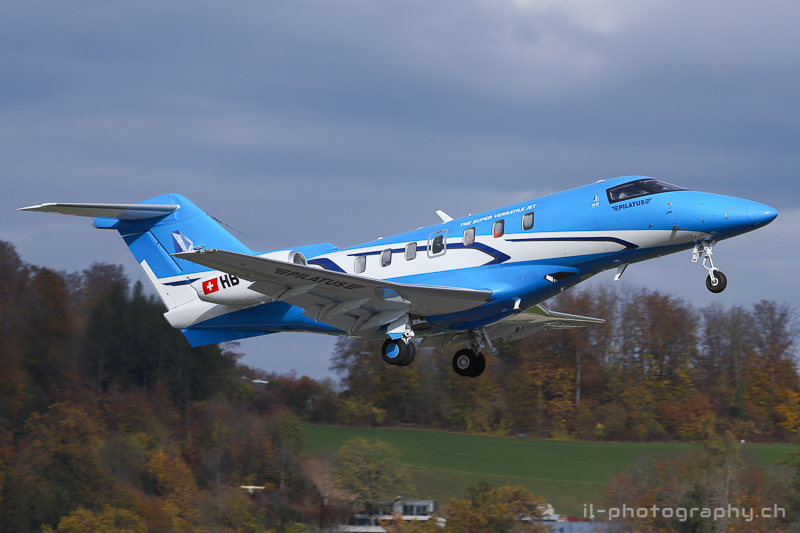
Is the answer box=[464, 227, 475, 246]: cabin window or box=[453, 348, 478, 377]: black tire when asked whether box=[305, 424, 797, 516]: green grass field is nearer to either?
box=[453, 348, 478, 377]: black tire

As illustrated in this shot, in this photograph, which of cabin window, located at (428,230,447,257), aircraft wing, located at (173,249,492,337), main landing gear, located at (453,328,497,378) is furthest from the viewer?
main landing gear, located at (453,328,497,378)

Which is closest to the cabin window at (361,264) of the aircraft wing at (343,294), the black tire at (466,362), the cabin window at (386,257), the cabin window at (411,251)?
the cabin window at (386,257)

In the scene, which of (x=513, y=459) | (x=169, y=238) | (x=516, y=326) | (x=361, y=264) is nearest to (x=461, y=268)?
(x=361, y=264)

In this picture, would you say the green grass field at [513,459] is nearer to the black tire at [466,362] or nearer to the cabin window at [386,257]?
the black tire at [466,362]

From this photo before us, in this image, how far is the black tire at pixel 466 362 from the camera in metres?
20.5

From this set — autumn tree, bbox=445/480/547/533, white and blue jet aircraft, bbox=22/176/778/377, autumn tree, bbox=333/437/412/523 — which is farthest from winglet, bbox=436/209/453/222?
autumn tree, bbox=333/437/412/523

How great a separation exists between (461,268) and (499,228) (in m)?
1.24

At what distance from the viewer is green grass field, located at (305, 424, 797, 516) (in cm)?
6044

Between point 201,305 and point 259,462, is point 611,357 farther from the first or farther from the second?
point 201,305

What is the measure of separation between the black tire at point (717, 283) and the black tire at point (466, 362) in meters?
6.31

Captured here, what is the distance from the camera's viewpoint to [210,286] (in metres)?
20.0

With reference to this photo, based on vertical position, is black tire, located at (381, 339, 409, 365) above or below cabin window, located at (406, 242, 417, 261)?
below

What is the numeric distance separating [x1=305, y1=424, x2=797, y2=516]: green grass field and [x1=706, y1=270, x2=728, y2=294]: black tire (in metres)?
43.1

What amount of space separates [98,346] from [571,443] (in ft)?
149
